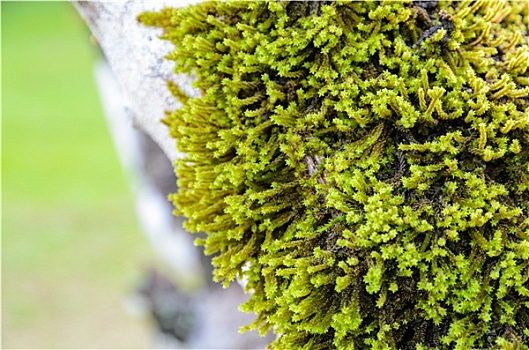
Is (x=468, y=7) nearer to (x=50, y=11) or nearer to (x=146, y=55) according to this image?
(x=146, y=55)

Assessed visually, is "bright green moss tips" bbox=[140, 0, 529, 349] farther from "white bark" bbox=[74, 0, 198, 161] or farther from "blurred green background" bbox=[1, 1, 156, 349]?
"blurred green background" bbox=[1, 1, 156, 349]

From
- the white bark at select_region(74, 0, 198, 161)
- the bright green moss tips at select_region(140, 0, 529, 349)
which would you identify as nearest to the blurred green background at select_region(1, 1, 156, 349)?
the white bark at select_region(74, 0, 198, 161)

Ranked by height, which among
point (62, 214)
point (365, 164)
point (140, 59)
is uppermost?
point (140, 59)

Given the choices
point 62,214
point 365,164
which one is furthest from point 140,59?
point 62,214

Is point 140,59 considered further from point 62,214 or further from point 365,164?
point 62,214

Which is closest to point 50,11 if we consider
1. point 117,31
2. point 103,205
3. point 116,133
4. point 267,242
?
point 103,205

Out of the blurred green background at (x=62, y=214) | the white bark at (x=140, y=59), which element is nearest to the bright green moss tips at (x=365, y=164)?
the white bark at (x=140, y=59)
